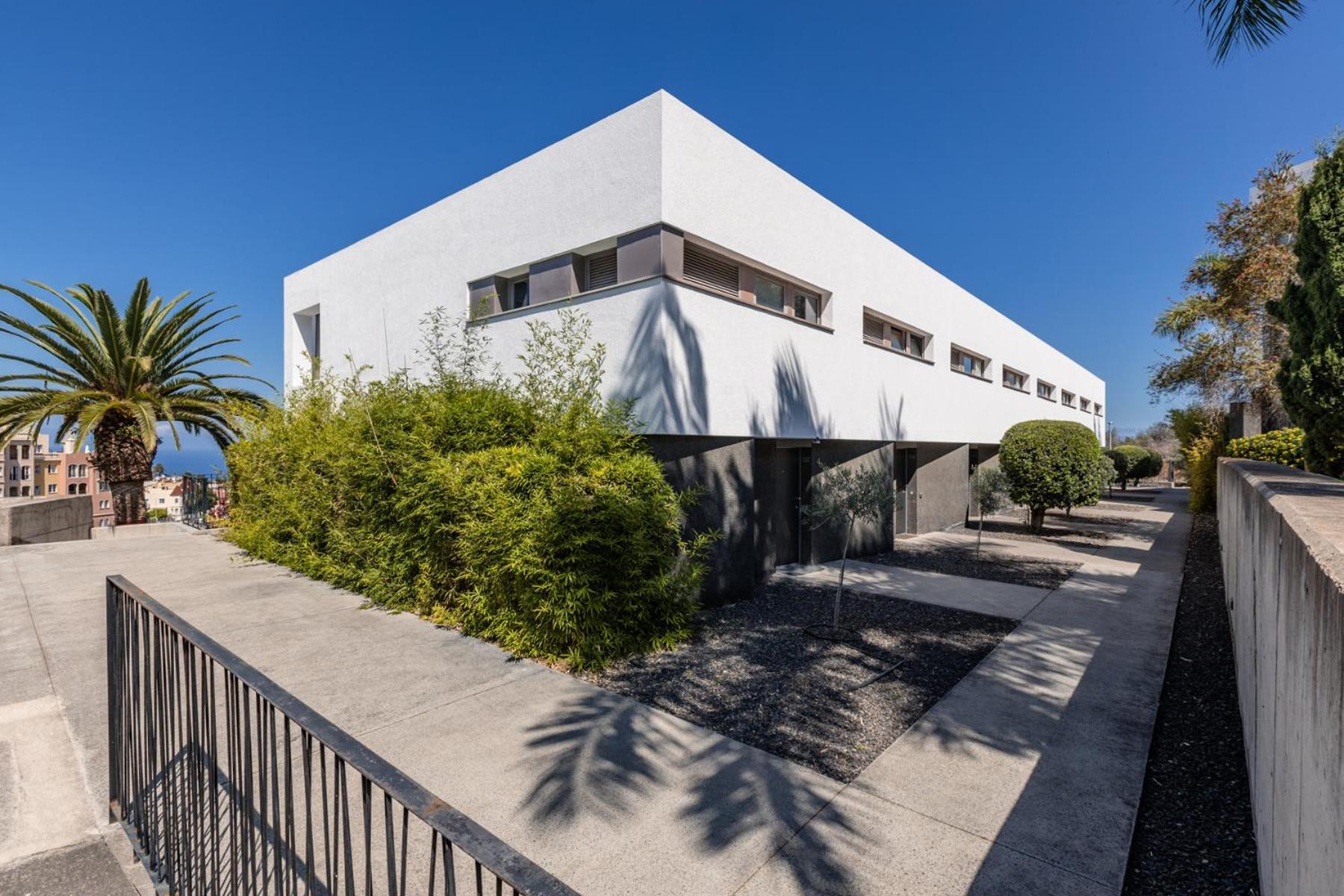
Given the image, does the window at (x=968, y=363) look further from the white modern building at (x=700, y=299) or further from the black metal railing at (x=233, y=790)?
the black metal railing at (x=233, y=790)

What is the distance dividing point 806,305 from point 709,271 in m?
2.41

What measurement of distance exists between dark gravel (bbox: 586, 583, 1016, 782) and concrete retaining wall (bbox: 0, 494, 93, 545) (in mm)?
13049

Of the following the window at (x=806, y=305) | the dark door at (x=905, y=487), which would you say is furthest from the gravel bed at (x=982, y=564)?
the window at (x=806, y=305)

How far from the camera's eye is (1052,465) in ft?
43.6

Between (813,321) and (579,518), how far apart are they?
18.4 feet

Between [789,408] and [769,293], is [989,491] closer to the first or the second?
[789,408]

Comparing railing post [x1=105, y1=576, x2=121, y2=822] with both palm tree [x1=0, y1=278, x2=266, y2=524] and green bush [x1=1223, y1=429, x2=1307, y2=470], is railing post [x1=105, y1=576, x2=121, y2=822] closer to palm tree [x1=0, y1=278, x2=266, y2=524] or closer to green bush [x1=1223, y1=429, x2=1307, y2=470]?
palm tree [x1=0, y1=278, x2=266, y2=524]

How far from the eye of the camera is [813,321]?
912 cm

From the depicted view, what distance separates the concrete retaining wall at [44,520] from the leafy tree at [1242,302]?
26.7 meters

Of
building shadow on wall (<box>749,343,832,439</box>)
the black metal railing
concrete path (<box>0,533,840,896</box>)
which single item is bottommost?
concrete path (<box>0,533,840,896</box>)

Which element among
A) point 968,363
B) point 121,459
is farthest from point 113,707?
point 968,363

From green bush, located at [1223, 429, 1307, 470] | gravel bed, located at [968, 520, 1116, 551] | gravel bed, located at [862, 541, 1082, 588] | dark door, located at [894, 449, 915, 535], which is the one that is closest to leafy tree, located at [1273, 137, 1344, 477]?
gravel bed, located at [862, 541, 1082, 588]

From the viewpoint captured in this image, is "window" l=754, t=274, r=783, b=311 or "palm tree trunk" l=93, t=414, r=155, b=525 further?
"palm tree trunk" l=93, t=414, r=155, b=525

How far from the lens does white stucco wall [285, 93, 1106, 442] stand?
669cm
